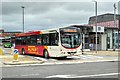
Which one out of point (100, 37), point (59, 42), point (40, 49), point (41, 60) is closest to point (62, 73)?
point (59, 42)

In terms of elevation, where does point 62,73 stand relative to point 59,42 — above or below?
below

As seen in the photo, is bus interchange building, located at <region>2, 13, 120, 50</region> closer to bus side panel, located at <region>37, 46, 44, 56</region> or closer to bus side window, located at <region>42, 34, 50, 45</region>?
bus side panel, located at <region>37, 46, 44, 56</region>

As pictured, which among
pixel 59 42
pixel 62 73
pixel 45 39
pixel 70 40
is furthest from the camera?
pixel 45 39

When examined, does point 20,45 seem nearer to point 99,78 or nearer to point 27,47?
point 27,47

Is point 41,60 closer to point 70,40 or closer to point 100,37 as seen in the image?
point 70,40

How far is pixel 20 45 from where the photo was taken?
33469mm

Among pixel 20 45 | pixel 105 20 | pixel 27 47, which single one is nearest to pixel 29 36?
pixel 27 47

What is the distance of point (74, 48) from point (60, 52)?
142 centimetres

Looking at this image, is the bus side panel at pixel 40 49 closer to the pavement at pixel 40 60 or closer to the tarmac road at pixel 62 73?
the pavement at pixel 40 60

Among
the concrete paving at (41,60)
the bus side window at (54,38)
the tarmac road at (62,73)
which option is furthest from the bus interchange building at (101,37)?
the tarmac road at (62,73)

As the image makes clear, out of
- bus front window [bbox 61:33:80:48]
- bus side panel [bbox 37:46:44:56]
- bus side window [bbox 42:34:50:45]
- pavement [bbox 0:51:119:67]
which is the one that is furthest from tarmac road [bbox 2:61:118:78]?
bus side panel [bbox 37:46:44:56]

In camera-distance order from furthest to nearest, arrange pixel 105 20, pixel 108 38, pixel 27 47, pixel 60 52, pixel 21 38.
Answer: pixel 105 20 < pixel 108 38 < pixel 21 38 < pixel 27 47 < pixel 60 52

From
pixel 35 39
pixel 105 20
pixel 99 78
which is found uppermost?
pixel 105 20

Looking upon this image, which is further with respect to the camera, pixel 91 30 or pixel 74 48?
pixel 91 30
